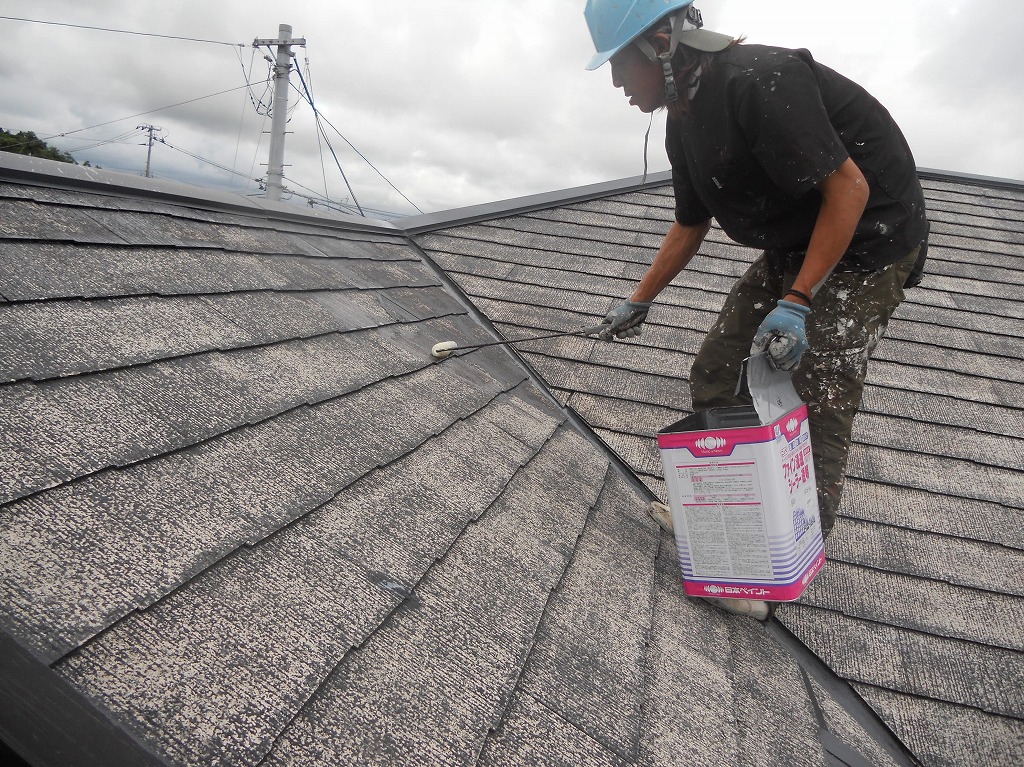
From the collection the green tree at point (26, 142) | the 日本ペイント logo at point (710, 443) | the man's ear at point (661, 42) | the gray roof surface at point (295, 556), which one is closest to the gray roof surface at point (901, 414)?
the gray roof surface at point (295, 556)

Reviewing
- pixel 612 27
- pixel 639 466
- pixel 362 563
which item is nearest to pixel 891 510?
pixel 639 466

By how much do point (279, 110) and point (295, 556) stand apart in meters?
16.8

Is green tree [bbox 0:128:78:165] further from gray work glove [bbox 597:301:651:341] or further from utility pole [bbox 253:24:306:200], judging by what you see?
gray work glove [bbox 597:301:651:341]

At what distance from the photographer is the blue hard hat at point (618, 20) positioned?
72.1 inches

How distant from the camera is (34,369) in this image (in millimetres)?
1101

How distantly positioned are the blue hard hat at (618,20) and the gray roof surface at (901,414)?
1.38m

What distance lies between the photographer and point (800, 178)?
1.72 meters

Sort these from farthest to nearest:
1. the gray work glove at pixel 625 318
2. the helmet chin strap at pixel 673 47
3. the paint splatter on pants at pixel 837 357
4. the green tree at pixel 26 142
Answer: the green tree at pixel 26 142
the gray work glove at pixel 625 318
the paint splatter on pants at pixel 837 357
the helmet chin strap at pixel 673 47

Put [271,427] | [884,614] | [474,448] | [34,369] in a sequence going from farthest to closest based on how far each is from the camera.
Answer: [884,614]
[474,448]
[271,427]
[34,369]

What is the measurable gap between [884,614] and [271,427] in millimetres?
1824

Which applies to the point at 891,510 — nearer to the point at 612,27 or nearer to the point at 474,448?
the point at 474,448

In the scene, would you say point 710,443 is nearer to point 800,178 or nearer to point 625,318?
point 800,178

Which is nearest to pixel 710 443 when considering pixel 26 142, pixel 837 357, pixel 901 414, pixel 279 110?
pixel 837 357

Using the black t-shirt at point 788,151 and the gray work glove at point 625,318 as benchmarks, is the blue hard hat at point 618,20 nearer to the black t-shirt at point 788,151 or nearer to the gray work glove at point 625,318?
the black t-shirt at point 788,151
